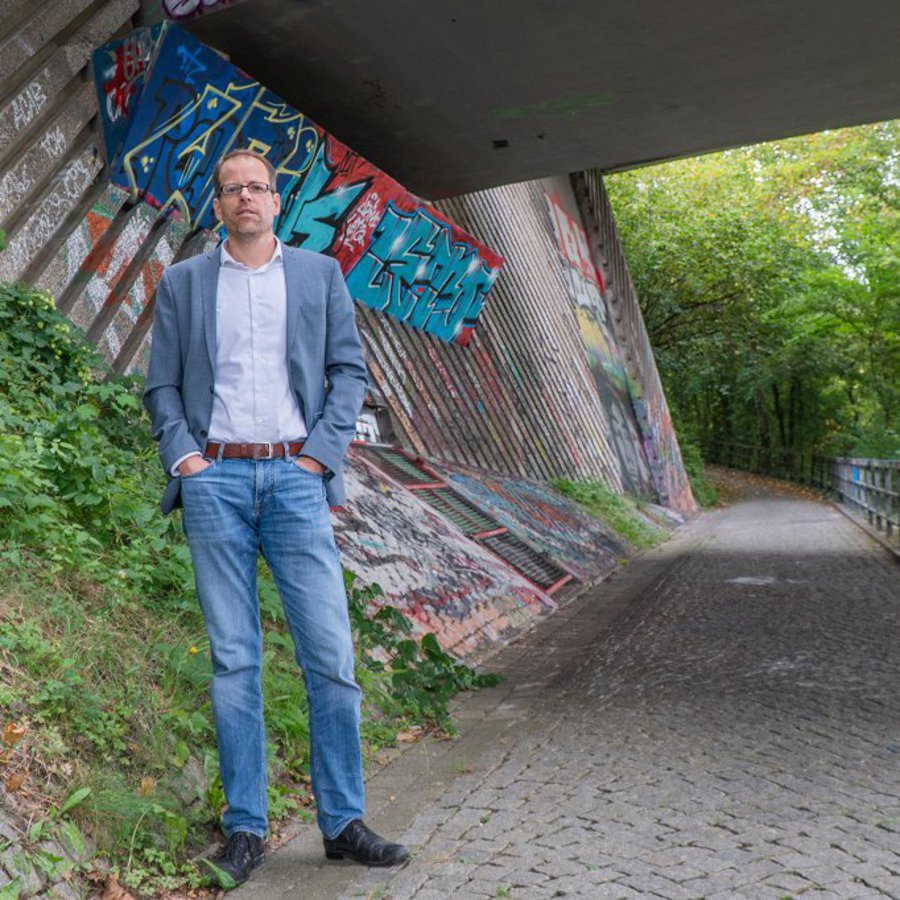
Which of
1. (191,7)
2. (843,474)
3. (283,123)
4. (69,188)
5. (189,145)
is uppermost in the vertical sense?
(191,7)

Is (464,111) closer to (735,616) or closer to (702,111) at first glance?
(702,111)

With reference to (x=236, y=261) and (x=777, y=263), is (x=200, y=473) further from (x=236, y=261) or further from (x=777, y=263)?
(x=777, y=263)

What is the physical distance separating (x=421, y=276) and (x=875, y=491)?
8077 millimetres

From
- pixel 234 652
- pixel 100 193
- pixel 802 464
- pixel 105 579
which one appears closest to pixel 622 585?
pixel 100 193

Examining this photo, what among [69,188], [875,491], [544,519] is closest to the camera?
[69,188]

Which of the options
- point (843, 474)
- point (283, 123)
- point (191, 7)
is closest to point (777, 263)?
point (843, 474)

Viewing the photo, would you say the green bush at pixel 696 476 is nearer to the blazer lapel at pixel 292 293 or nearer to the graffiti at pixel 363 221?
the graffiti at pixel 363 221

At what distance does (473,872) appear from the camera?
10.4 ft

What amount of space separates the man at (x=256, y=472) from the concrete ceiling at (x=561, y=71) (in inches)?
210

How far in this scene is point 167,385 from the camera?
3.27 m

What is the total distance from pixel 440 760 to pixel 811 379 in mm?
31958

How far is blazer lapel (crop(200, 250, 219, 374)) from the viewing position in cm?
323

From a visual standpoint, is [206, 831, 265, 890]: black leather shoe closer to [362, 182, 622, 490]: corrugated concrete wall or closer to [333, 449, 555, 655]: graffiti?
[333, 449, 555, 655]: graffiti

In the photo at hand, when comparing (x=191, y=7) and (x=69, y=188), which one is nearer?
(x=69, y=188)
